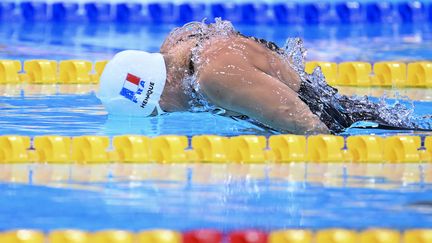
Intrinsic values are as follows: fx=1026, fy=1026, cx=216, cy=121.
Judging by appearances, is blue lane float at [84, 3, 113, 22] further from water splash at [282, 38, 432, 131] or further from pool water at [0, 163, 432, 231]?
pool water at [0, 163, 432, 231]

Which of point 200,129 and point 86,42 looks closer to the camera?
point 200,129

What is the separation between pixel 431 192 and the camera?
394 centimetres

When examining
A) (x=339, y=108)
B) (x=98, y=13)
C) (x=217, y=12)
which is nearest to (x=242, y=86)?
(x=339, y=108)

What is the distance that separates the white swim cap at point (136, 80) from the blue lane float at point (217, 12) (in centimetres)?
496

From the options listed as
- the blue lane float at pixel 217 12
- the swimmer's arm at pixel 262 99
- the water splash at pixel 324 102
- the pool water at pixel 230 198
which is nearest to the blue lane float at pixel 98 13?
the blue lane float at pixel 217 12

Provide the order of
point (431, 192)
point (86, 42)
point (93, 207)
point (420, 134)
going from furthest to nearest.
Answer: point (86, 42) → point (420, 134) → point (431, 192) → point (93, 207)

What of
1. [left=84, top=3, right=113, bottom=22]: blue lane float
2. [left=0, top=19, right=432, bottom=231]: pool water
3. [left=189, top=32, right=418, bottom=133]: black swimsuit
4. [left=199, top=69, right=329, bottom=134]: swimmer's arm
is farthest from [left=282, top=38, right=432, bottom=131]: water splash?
[left=84, top=3, right=113, bottom=22]: blue lane float

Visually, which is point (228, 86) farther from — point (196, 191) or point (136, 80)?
point (196, 191)

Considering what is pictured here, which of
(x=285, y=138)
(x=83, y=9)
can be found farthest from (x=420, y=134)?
(x=83, y=9)

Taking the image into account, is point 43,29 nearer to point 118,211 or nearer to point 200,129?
point 200,129

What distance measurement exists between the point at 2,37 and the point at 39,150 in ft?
15.0

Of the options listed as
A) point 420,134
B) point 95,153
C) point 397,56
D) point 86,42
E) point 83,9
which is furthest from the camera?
point 83,9

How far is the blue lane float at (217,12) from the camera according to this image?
10.0 metres

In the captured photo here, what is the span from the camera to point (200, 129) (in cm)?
517
